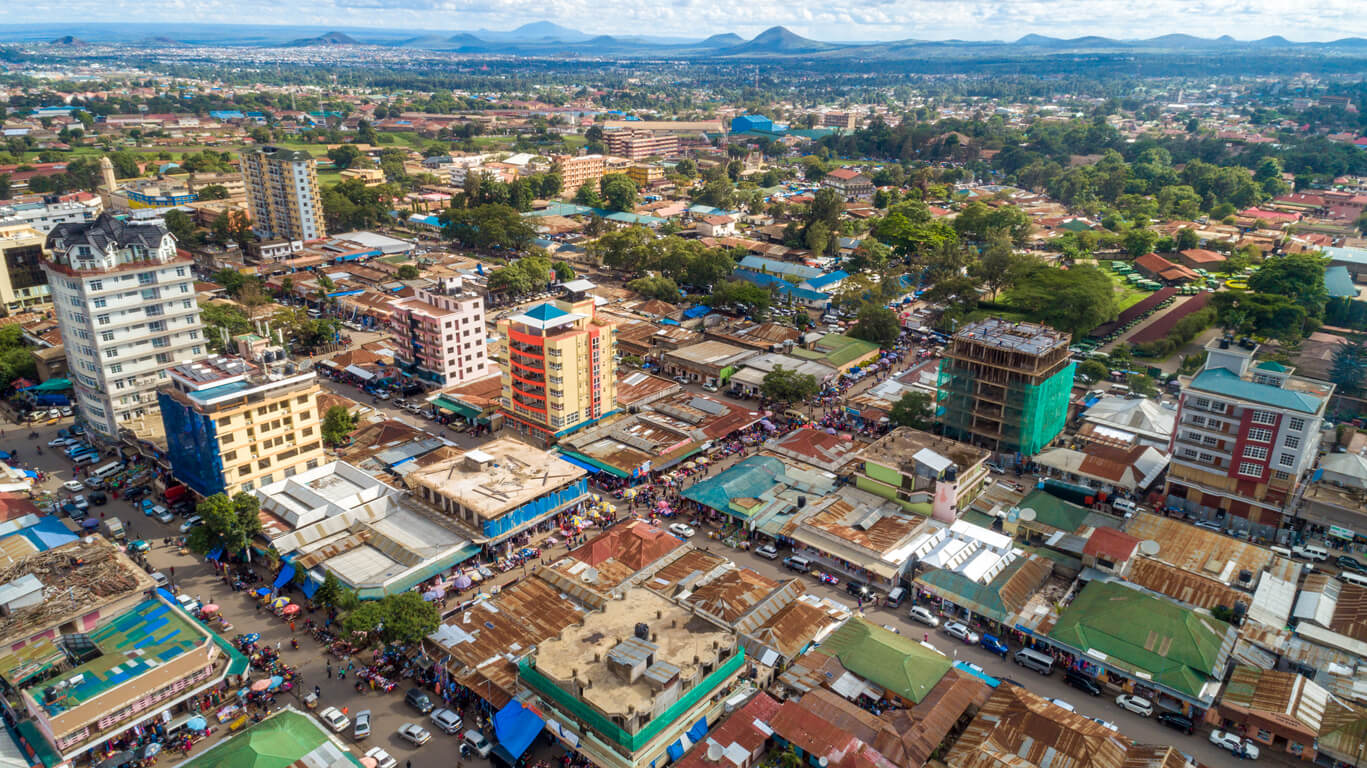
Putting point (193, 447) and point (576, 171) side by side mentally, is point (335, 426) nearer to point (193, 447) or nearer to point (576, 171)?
point (193, 447)

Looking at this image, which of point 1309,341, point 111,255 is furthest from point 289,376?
point 1309,341

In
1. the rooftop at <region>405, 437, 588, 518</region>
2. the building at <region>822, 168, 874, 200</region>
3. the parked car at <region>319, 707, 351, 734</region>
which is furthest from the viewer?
the building at <region>822, 168, 874, 200</region>

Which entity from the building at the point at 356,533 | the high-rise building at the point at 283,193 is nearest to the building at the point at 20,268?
the high-rise building at the point at 283,193

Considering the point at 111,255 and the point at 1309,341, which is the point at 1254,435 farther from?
the point at 111,255

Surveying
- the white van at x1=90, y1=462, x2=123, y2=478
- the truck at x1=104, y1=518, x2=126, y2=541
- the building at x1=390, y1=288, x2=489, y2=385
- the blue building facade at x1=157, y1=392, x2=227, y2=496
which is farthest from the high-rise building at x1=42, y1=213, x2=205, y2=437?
the building at x1=390, y1=288, x2=489, y2=385

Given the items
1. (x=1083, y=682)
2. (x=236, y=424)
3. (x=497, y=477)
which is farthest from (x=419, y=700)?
(x=1083, y=682)

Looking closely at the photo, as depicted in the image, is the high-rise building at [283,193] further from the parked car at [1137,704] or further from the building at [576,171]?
the parked car at [1137,704]

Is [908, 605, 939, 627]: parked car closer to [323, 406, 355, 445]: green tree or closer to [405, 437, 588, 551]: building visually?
[405, 437, 588, 551]: building
